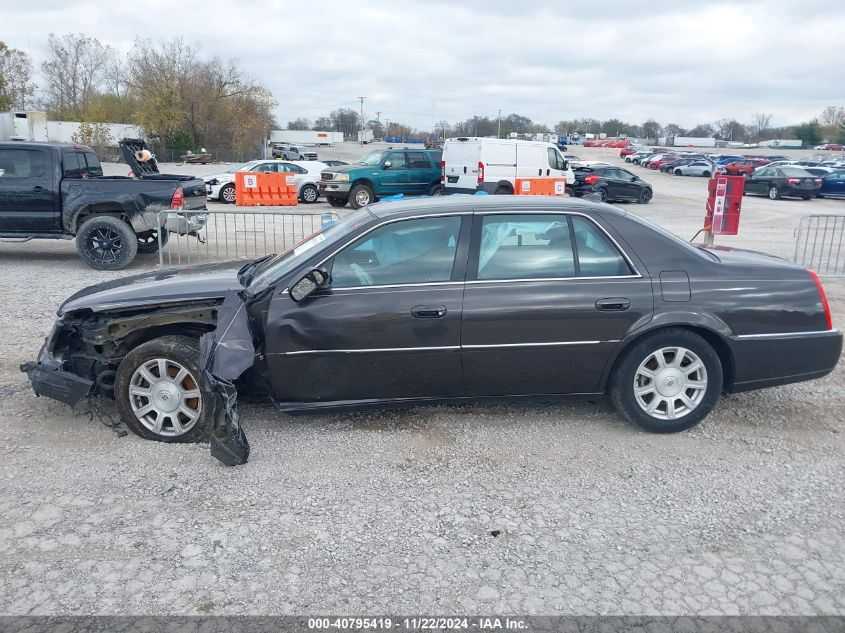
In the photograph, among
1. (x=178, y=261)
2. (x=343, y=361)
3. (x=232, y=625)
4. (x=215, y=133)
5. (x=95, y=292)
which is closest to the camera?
(x=232, y=625)

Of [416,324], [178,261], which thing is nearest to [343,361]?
[416,324]

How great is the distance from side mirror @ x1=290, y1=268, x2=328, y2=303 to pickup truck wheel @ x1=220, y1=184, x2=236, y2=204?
19636mm

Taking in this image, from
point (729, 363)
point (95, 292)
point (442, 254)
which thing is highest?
point (442, 254)

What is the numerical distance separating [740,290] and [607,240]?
3.10ft

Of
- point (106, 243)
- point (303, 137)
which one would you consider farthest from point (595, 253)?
point (303, 137)

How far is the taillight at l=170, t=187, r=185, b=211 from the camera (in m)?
10.9

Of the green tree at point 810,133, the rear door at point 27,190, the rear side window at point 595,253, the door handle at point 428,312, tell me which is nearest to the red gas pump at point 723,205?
the rear side window at point 595,253

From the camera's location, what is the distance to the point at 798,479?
4.40 meters

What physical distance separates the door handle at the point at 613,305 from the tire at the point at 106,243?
8.21 m

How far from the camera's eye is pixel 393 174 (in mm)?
21344

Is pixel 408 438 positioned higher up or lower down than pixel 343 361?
lower down

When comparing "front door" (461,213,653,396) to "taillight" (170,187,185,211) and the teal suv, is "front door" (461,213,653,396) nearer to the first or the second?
"taillight" (170,187,185,211)

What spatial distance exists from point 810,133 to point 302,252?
115345 mm

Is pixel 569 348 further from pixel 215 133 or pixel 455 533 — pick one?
pixel 215 133
